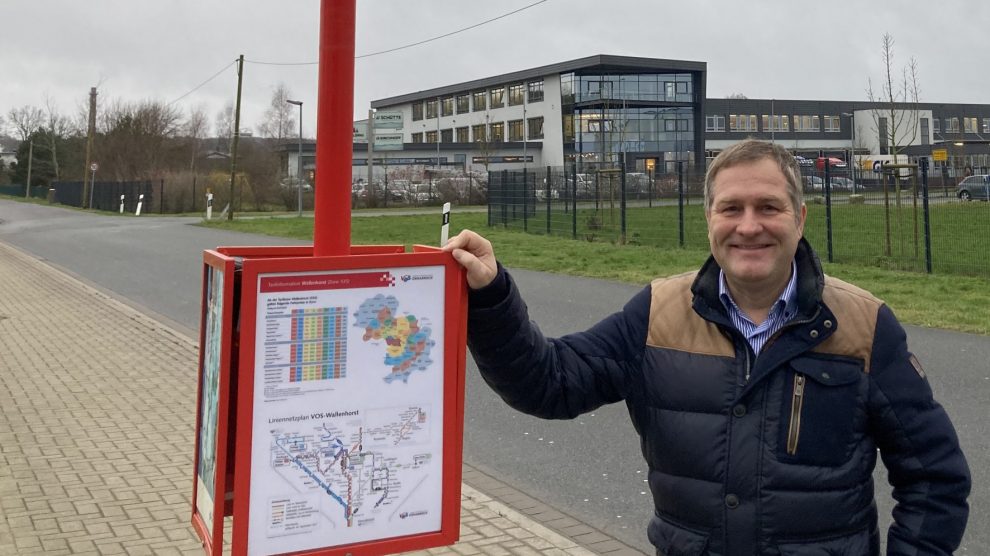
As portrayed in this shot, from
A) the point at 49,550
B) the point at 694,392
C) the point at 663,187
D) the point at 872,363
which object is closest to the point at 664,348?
the point at 694,392

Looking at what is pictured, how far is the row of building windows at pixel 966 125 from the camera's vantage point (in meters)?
91.6

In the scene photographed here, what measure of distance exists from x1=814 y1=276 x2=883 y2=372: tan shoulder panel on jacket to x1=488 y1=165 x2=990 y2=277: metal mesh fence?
1054 cm

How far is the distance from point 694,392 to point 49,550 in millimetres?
3388

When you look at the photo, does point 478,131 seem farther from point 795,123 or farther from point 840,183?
point 840,183

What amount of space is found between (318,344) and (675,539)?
0.93 metres

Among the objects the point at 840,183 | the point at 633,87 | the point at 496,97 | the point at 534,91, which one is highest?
the point at 496,97

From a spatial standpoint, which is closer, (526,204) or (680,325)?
(680,325)

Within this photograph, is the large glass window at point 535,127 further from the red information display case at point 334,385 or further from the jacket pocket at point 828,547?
the jacket pocket at point 828,547

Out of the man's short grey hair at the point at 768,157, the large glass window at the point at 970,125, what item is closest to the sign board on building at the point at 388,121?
the man's short grey hair at the point at 768,157

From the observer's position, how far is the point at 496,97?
79875 millimetres

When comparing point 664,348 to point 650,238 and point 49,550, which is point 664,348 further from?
point 650,238

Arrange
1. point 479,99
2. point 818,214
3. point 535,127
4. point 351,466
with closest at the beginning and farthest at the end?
point 351,466, point 818,214, point 535,127, point 479,99

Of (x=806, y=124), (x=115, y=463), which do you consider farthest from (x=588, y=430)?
(x=806, y=124)

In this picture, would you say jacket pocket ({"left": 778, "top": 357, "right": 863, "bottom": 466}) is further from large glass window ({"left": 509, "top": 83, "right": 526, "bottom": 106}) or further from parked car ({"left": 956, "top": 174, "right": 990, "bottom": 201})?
large glass window ({"left": 509, "top": 83, "right": 526, "bottom": 106})
